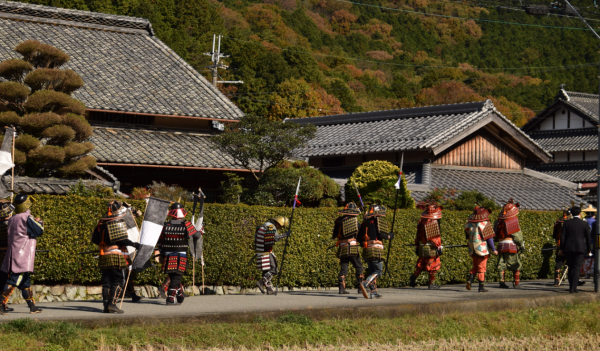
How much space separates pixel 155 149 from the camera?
1997 cm

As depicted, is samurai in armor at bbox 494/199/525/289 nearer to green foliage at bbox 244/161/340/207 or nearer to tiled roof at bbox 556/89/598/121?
green foliage at bbox 244/161/340/207

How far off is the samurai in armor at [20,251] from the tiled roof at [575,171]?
126 ft

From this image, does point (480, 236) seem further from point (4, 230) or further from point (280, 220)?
point (4, 230)

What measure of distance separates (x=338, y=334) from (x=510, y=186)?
17.8m

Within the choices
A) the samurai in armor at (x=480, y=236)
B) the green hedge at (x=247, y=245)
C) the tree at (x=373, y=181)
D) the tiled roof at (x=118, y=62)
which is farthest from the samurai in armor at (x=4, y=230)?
the tree at (x=373, y=181)

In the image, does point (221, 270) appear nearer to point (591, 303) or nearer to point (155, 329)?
point (155, 329)

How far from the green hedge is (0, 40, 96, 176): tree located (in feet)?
9.03

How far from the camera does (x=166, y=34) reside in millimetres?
45375

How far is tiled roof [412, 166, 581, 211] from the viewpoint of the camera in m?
23.9

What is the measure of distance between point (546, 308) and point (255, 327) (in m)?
6.06

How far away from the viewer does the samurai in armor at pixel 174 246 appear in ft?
36.9

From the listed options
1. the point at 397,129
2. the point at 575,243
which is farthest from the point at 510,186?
the point at 575,243

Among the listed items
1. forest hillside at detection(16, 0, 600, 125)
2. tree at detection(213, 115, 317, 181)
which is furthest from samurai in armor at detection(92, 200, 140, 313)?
forest hillside at detection(16, 0, 600, 125)

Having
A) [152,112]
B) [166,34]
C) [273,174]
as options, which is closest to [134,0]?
[166,34]
